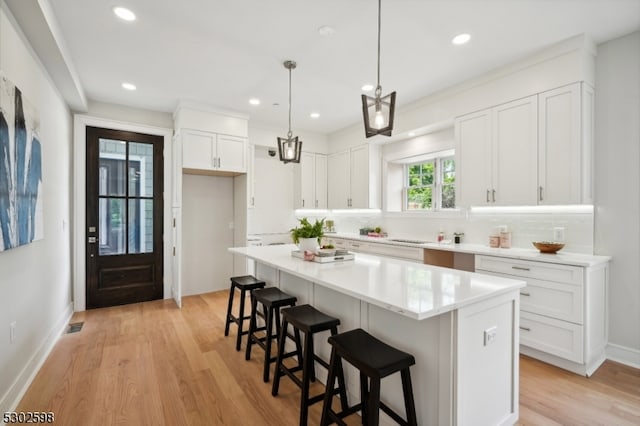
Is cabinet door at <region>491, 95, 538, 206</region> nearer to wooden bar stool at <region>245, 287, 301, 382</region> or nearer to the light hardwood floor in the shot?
the light hardwood floor

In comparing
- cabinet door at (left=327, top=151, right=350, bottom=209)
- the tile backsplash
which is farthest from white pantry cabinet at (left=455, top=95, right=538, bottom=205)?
cabinet door at (left=327, top=151, right=350, bottom=209)

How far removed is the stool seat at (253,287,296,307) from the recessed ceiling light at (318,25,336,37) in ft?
7.55

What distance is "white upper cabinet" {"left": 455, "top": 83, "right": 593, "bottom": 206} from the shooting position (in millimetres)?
2783

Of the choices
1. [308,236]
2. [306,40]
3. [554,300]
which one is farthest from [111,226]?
[554,300]

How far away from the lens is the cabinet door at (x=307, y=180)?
5805 millimetres

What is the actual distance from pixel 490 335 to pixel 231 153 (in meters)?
4.15

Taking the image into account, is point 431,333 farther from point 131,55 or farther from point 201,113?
point 201,113

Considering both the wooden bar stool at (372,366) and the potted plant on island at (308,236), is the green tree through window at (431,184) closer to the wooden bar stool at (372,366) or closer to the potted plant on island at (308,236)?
the potted plant on island at (308,236)

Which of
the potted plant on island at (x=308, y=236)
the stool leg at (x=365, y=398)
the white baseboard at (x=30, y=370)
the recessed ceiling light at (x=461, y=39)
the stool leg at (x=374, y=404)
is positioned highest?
the recessed ceiling light at (x=461, y=39)

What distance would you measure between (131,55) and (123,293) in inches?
128

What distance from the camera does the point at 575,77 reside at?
2766mm

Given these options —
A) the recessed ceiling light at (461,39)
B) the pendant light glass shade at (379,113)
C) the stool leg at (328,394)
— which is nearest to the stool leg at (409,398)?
the stool leg at (328,394)

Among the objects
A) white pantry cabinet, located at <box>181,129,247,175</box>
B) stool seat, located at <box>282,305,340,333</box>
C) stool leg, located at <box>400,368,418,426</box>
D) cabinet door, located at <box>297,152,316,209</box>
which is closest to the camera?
stool leg, located at <box>400,368,418,426</box>

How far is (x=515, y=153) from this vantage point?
10.5 ft
